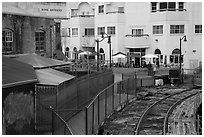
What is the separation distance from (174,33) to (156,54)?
10.9 ft

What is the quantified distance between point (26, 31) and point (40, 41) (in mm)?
2540

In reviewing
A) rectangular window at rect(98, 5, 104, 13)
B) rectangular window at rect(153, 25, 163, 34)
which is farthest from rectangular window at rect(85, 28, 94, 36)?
rectangular window at rect(153, 25, 163, 34)

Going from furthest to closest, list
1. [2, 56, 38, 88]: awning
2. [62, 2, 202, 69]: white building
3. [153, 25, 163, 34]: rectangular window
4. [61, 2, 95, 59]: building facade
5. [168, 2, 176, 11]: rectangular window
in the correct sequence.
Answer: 1. [61, 2, 95, 59]: building facade
2. [153, 25, 163, 34]: rectangular window
3. [168, 2, 176, 11]: rectangular window
4. [62, 2, 202, 69]: white building
5. [2, 56, 38, 88]: awning

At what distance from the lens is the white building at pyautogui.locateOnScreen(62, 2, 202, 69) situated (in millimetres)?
42969

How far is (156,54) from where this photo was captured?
44.3 metres

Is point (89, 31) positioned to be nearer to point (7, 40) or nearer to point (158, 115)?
point (7, 40)

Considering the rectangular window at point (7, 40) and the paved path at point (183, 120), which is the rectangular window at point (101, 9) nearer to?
the rectangular window at point (7, 40)

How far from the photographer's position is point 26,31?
2559 cm

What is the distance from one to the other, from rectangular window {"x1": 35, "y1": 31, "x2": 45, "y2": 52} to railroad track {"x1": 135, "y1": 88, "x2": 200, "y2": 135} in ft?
32.5

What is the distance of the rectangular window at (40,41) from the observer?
27641mm

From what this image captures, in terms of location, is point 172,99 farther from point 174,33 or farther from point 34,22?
point 174,33

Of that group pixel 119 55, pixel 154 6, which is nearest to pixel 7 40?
pixel 119 55

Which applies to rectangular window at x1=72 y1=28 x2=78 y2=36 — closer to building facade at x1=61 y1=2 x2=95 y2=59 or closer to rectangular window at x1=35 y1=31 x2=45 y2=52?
building facade at x1=61 y1=2 x2=95 y2=59

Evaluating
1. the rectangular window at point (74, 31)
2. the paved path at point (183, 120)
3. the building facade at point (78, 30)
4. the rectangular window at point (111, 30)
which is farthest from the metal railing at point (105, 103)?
the rectangular window at point (74, 31)
